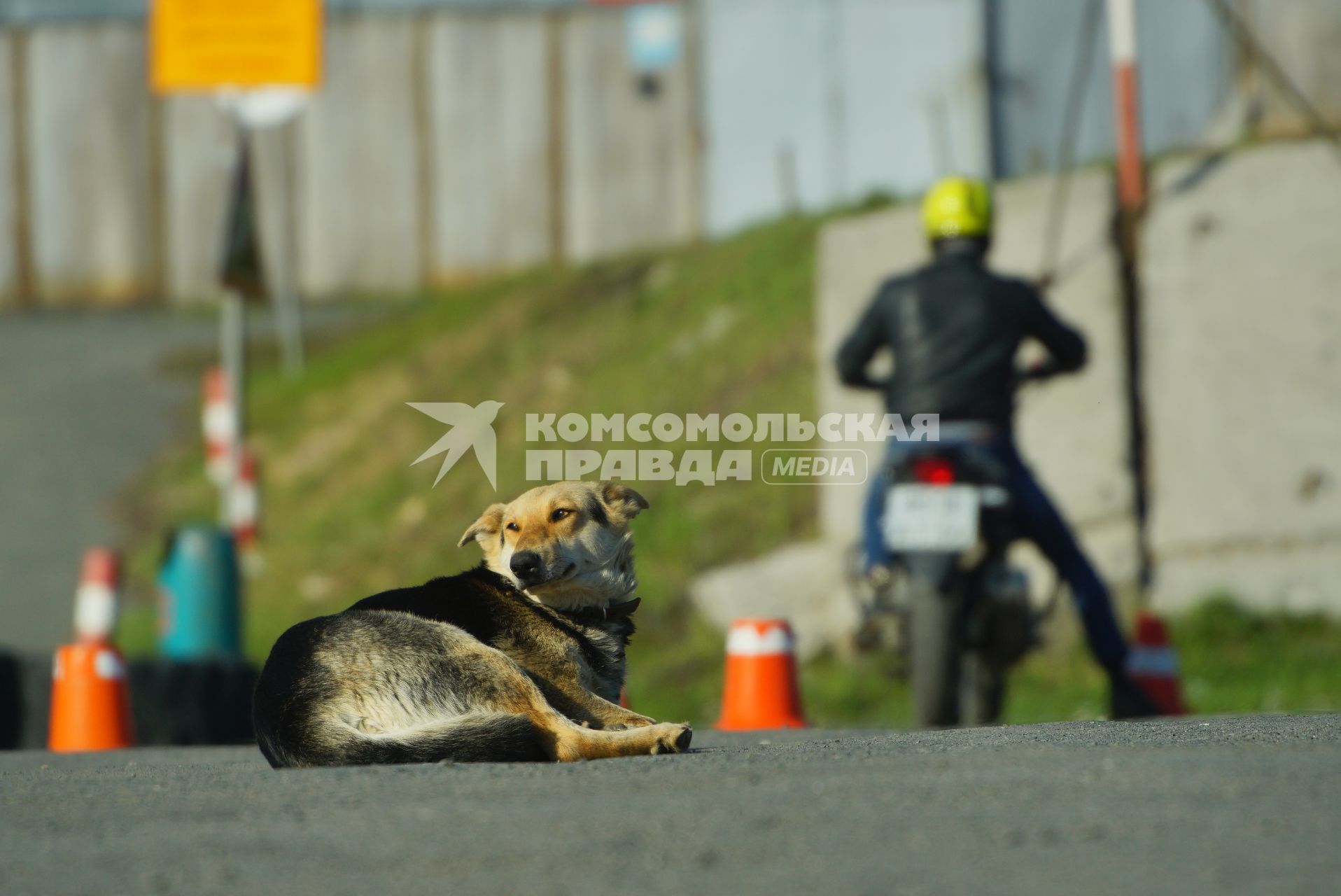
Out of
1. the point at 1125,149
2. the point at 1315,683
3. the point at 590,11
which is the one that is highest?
the point at 590,11

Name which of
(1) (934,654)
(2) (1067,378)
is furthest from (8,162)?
(1) (934,654)

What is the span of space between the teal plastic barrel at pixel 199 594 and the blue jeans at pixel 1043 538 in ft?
14.5

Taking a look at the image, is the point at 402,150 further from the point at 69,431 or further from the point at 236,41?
the point at 236,41

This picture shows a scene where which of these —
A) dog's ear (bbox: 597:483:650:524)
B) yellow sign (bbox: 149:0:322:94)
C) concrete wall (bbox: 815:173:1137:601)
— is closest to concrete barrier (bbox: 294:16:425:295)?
yellow sign (bbox: 149:0:322:94)

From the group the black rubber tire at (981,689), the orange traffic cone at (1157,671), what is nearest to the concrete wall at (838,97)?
the orange traffic cone at (1157,671)

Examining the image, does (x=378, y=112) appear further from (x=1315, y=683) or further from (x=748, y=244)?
(x=1315, y=683)

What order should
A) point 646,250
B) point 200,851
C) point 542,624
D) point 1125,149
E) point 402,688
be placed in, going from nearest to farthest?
point 200,851 < point 402,688 < point 542,624 < point 1125,149 < point 646,250

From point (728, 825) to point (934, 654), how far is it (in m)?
3.48

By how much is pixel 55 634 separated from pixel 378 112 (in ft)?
31.6

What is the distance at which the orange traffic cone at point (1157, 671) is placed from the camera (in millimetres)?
7539

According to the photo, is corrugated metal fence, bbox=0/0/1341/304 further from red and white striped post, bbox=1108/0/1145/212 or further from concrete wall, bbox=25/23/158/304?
red and white striped post, bbox=1108/0/1145/212

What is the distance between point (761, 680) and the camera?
280 inches

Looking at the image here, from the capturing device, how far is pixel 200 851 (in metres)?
3.38

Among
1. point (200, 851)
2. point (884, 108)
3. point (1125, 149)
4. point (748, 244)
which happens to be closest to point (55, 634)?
point (748, 244)
